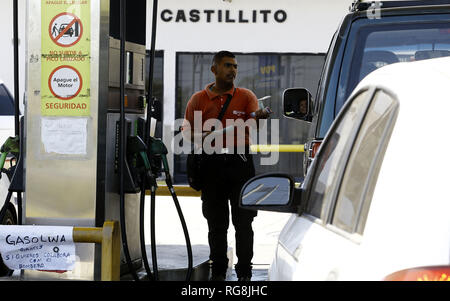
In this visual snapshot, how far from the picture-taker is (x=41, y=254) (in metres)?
5.66

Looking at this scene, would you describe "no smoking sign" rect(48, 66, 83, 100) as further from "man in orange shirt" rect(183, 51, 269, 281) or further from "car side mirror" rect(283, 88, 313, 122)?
"car side mirror" rect(283, 88, 313, 122)

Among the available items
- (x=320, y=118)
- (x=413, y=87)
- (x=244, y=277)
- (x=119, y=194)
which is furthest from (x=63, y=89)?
(x=413, y=87)

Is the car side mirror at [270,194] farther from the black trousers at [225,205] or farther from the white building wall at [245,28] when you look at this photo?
the white building wall at [245,28]

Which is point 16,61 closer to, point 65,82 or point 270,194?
point 65,82

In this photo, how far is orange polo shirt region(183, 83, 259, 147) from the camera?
7.42 meters

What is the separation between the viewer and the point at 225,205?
7477 millimetres

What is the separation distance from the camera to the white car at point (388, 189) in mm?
2121

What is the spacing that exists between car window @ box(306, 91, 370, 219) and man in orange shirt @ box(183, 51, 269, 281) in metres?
3.74

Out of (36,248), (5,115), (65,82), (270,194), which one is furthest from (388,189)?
(5,115)

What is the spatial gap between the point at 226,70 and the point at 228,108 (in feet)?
1.27

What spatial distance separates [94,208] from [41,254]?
1.92 feet

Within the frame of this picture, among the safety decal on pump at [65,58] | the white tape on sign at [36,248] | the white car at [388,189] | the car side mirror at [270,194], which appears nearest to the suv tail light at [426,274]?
the white car at [388,189]

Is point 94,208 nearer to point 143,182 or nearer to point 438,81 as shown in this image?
point 143,182

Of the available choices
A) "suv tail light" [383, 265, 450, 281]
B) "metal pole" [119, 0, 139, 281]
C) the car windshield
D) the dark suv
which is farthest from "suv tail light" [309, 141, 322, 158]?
"suv tail light" [383, 265, 450, 281]
